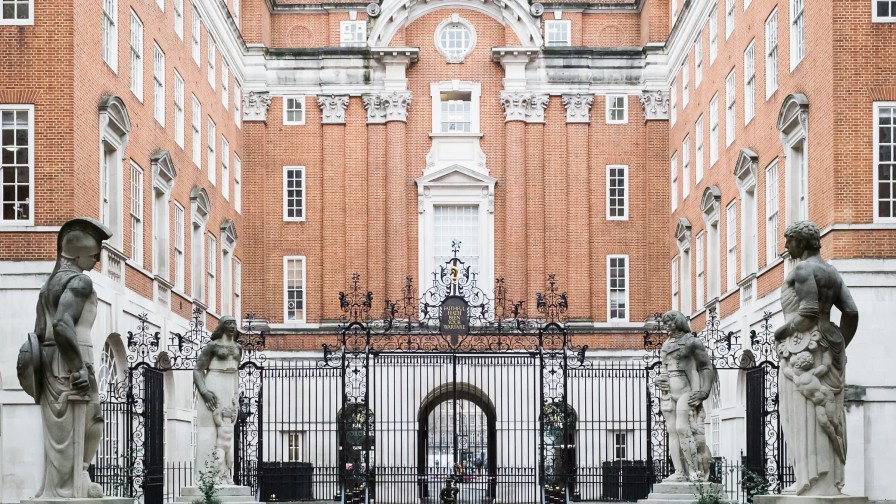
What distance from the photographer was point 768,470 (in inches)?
1129

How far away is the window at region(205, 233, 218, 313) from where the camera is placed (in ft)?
146

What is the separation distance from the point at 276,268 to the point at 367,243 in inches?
131

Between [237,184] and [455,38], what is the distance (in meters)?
9.47

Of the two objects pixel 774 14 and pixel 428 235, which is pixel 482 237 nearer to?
pixel 428 235

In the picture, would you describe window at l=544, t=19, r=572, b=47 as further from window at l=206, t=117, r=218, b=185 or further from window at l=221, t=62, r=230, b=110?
window at l=206, t=117, r=218, b=185

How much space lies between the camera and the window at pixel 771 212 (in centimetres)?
3409

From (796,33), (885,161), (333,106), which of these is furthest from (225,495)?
(333,106)

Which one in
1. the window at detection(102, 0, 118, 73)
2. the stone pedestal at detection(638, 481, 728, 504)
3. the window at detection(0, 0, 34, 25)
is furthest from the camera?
the window at detection(102, 0, 118, 73)

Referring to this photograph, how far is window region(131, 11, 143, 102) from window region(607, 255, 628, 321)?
2128 cm

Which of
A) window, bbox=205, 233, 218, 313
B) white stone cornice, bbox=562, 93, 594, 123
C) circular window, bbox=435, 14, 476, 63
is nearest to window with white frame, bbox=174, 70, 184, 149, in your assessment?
window, bbox=205, 233, 218, 313

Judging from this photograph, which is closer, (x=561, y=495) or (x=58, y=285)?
(x=58, y=285)

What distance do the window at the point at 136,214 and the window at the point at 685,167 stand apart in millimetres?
19518

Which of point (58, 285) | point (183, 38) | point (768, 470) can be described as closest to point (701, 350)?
point (768, 470)

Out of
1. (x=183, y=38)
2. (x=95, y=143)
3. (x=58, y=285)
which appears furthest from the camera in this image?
(x=183, y=38)
